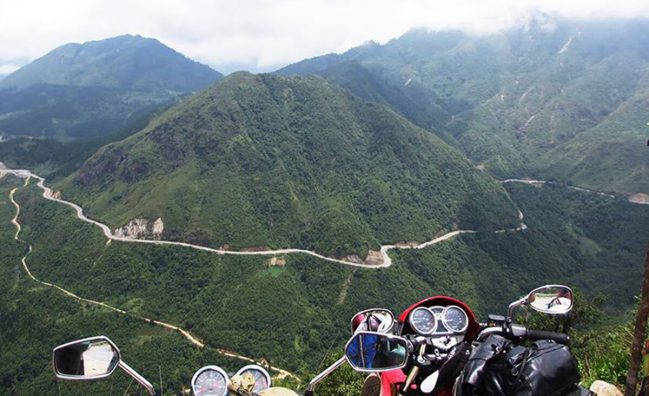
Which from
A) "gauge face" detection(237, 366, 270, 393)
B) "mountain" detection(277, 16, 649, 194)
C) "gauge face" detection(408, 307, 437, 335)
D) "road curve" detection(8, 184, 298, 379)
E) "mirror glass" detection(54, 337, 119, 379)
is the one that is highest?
"mirror glass" detection(54, 337, 119, 379)

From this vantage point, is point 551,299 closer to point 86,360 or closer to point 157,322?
point 86,360

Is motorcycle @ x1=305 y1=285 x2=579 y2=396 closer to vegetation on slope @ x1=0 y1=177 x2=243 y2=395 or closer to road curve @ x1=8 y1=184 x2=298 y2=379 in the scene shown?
vegetation on slope @ x1=0 y1=177 x2=243 y2=395

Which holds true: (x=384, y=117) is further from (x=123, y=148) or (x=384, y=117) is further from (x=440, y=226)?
(x=123, y=148)

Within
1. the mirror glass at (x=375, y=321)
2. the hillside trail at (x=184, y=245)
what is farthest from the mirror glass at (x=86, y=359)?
the hillside trail at (x=184, y=245)

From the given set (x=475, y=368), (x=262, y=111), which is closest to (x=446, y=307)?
(x=475, y=368)

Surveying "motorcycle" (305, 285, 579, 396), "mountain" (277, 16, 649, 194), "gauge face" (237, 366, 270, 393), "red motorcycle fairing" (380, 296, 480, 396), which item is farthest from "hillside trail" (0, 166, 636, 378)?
"motorcycle" (305, 285, 579, 396)
